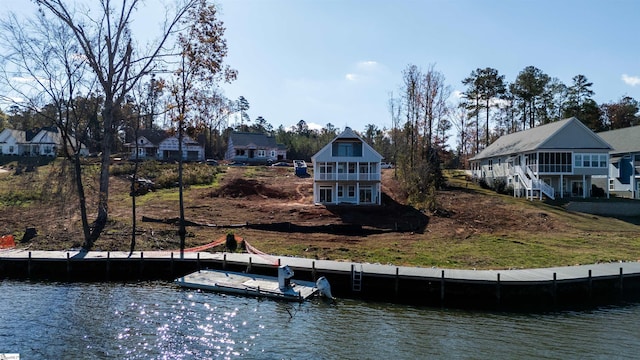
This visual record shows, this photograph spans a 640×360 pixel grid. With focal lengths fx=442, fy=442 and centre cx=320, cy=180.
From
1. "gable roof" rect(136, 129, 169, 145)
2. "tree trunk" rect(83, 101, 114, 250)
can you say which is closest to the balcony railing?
"tree trunk" rect(83, 101, 114, 250)

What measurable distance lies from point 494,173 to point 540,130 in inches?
333

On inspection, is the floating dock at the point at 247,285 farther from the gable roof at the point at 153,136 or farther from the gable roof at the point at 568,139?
the gable roof at the point at 153,136

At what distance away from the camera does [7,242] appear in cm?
2786

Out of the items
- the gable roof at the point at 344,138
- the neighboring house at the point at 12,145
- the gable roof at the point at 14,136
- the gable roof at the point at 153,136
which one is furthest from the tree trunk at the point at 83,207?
the gable roof at the point at 14,136

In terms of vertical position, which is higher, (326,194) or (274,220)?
(326,194)

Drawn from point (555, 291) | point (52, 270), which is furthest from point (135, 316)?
point (555, 291)

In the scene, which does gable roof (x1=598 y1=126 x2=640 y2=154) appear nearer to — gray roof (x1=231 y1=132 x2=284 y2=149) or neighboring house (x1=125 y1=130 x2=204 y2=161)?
gray roof (x1=231 y1=132 x2=284 y2=149)

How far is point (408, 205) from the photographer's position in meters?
44.5

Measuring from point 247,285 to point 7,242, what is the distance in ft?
58.8

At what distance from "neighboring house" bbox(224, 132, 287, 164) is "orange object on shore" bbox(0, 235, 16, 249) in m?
53.4

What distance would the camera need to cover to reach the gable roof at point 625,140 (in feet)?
164

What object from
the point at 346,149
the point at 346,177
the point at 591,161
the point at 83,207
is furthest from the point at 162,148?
the point at 591,161

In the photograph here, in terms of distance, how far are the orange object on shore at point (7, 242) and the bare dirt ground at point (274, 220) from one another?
1.94ft

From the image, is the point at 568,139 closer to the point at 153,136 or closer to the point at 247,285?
the point at 247,285
